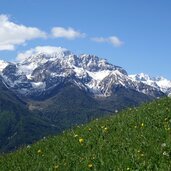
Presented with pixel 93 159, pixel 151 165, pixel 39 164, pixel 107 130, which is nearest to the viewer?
pixel 151 165

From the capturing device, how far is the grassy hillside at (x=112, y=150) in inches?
440

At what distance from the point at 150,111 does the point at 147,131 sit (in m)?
4.42

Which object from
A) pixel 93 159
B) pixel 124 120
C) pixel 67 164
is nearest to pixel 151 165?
pixel 93 159

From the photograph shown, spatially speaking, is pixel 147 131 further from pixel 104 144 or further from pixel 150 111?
→ pixel 150 111

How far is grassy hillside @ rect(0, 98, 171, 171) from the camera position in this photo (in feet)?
36.7

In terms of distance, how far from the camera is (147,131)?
46.2ft

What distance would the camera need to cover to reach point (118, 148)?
513 inches

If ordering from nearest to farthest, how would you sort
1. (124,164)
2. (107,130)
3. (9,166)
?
1. (124,164)
2. (9,166)
3. (107,130)

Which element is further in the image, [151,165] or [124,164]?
[124,164]

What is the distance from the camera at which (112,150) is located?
1292 cm

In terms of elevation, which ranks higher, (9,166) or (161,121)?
(161,121)

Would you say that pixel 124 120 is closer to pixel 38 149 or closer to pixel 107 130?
pixel 107 130

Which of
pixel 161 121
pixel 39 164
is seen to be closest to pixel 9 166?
pixel 39 164

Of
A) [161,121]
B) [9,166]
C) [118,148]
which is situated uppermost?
[161,121]
